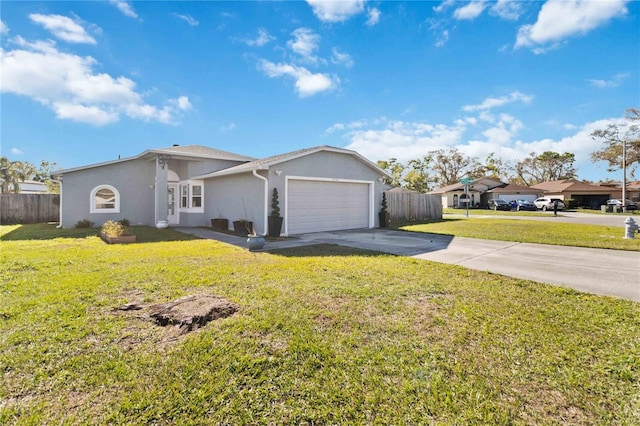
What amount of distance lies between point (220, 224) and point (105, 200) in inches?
231

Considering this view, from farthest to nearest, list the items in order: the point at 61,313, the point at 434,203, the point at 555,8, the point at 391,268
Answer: the point at 434,203 < the point at 555,8 < the point at 391,268 < the point at 61,313

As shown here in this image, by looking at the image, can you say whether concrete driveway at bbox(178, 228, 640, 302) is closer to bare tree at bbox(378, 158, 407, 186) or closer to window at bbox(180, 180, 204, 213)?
window at bbox(180, 180, 204, 213)

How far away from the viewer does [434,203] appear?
21.5 metres

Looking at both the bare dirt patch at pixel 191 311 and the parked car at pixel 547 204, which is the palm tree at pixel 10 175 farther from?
the parked car at pixel 547 204

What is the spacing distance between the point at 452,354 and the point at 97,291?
16.1ft

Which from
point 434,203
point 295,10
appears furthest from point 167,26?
point 434,203

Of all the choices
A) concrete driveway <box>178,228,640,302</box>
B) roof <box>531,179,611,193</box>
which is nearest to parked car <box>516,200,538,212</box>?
roof <box>531,179,611,193</box>

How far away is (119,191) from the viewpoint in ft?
46.4

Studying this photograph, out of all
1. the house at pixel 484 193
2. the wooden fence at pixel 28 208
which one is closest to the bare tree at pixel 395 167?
the house at pixel 484 193

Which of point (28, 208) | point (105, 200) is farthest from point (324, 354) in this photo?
point (28, 208)

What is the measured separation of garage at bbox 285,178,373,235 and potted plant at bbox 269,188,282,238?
56 cm

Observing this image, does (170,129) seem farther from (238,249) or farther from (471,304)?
(471,304)

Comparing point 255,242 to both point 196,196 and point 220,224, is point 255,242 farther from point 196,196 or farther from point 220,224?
point 196,196

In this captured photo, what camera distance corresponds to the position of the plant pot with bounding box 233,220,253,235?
449 inches
